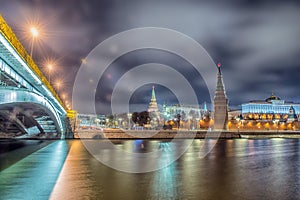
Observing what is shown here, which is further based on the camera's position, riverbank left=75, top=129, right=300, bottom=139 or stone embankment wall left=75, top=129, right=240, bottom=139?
riverbank left=75, top=129, right=300, bottom=139

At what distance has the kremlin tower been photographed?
359 feet

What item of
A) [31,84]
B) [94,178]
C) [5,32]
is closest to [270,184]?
[94,178]

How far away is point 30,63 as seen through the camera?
22.3 meters

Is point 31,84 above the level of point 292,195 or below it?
above

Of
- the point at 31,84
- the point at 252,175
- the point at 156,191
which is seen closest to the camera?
the point at 156,191

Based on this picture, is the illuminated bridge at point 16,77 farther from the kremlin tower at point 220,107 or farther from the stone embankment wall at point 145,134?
the kremlin tower at point 220,107

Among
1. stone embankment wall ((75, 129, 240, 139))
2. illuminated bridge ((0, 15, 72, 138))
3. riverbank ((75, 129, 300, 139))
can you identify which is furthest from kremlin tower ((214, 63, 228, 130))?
illuminated bridge ((0, 15, 72, 138))

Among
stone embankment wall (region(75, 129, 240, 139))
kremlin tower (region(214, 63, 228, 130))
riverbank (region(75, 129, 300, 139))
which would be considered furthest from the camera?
kremlin tower (region(214, 63, 228, 130))

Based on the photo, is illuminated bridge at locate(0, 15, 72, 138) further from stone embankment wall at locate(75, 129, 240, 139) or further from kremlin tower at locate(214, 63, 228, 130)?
kremlin tower at locate(214, 63, 228, 130)

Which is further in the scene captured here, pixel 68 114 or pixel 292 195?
pixel 68 114

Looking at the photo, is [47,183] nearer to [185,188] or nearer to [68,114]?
[185,188]

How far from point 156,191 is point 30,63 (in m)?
18.1

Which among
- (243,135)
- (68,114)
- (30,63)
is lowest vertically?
(243,135)

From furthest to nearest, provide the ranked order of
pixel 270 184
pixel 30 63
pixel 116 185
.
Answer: pixel 30 63
pixel 270 184
pixel 116 185
